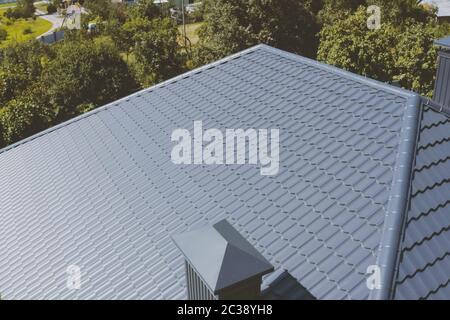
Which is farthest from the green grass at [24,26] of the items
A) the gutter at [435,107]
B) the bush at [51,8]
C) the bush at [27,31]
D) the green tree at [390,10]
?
the gutter at [435,107]

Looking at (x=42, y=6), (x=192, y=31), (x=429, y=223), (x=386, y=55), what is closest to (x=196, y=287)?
(x=429, y=223)

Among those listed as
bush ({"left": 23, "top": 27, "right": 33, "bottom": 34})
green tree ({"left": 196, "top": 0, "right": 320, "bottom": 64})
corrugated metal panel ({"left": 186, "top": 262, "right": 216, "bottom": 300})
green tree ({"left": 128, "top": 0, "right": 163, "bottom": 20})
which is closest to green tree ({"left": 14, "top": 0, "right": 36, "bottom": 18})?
bush ({"left": 23, "top": 27, "right": 33, "bottom": 34})

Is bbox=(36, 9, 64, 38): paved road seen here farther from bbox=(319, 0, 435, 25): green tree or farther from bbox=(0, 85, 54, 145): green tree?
bbox=(0, 85, 54, 145): green tree

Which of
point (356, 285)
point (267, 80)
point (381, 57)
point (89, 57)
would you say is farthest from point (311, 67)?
point (89, 57)

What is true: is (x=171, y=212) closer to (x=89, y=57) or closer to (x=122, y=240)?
(x=122, y=240)

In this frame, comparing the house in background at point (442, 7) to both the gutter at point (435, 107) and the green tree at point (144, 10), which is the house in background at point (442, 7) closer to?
the green tree at point (144, 10)

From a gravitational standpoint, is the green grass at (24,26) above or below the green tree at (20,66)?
below

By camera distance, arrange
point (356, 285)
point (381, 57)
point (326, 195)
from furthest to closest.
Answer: point (381, 57)
point (326, 195)
point (356, 285)
